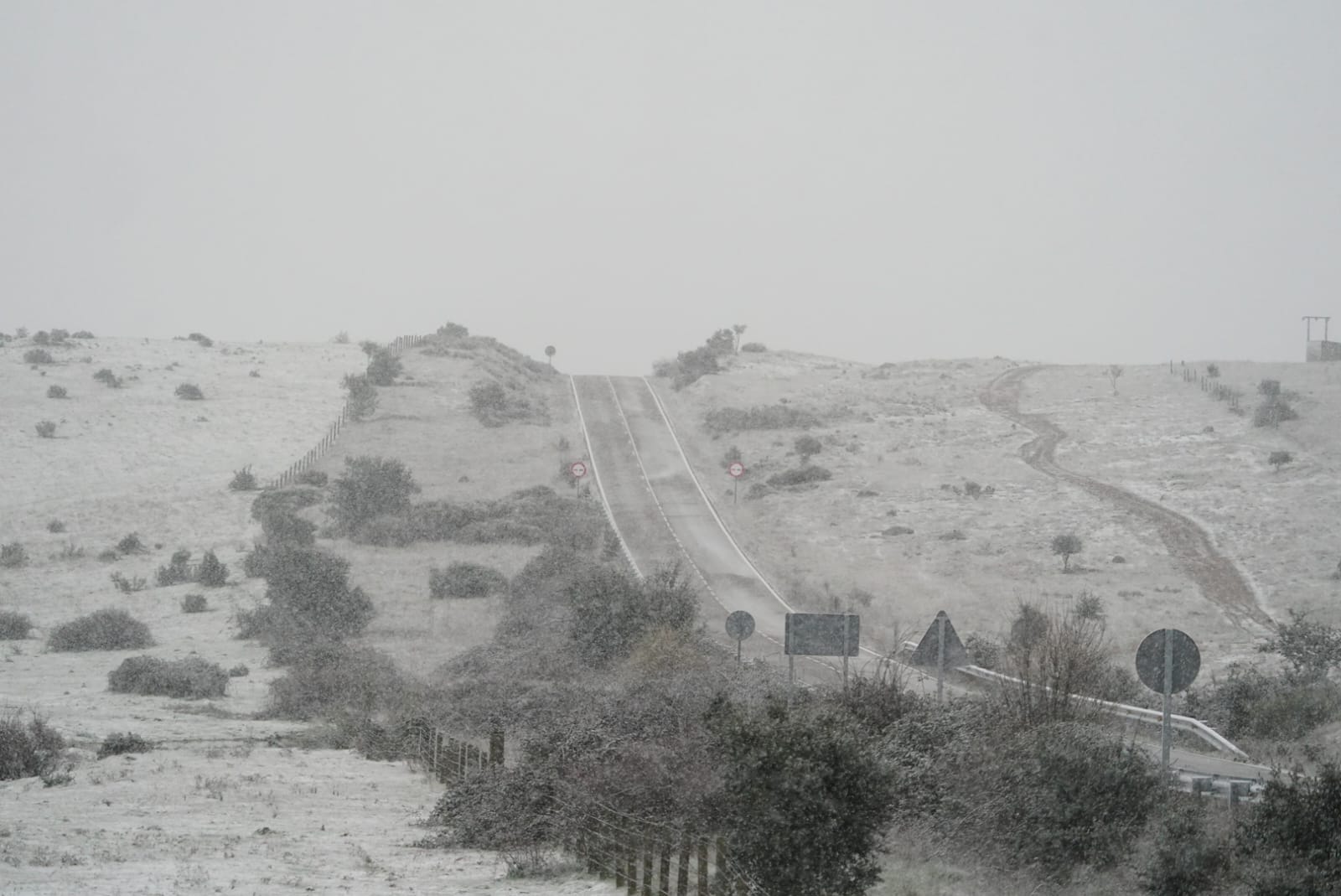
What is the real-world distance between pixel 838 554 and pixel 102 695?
26.9 metres

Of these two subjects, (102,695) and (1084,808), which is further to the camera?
(102,695)

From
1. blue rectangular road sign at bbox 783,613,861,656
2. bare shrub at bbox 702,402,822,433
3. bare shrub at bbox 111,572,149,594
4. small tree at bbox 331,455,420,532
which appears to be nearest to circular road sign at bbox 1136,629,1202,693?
blue rectangular road sign at bbox 783,613,861,656

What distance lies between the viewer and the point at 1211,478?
56.6 m

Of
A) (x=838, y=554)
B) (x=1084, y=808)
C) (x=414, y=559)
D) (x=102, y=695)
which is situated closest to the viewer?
(x=1084, y=808)

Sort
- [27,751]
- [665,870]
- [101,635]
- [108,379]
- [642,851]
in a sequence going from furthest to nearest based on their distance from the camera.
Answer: [108,379] < [101,635] < [27,751] < [642,851] < [665,870]

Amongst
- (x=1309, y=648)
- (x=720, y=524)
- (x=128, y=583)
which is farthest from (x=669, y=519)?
(x=1309, y=648)

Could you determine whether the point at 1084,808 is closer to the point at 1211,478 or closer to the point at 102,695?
the point at 102,695

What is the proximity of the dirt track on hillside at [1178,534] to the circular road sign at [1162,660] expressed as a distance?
934 inches

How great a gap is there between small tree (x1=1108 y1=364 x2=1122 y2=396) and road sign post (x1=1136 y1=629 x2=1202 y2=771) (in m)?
71.8

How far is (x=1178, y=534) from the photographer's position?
47.7m

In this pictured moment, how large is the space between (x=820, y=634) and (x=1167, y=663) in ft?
18.3

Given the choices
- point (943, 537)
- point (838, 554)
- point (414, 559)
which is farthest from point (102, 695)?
point (943, 537)

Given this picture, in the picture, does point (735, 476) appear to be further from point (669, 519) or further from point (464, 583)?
point (464, 583)

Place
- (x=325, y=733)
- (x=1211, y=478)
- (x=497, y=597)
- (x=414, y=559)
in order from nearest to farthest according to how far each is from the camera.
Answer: (x=325, y=733) < (x=497, y=597) < (x=414, y=559) < (x=1211, y=478)
